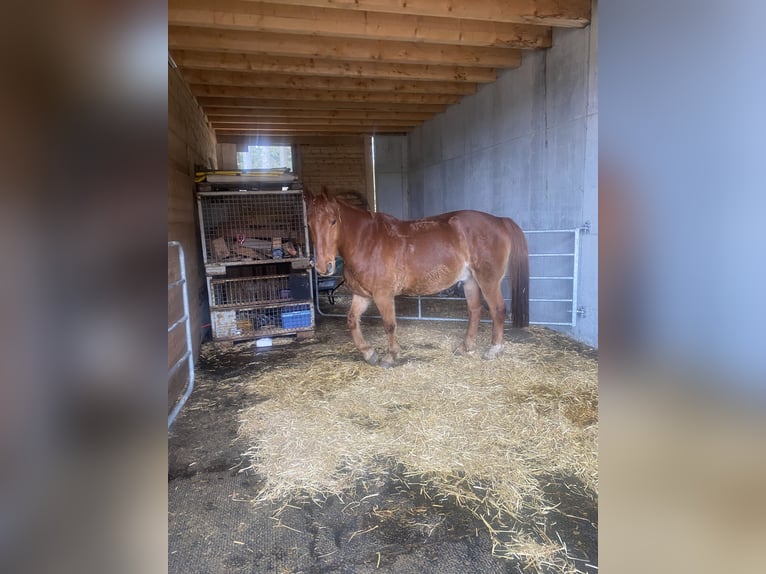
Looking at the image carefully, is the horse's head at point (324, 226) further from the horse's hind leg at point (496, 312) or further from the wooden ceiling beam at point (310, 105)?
the wooden ceiling beam at point (310, 105)

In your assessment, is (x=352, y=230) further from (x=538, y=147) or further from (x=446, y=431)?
(x=538, y=147)

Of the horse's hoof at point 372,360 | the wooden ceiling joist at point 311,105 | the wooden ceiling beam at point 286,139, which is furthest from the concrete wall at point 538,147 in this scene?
the wooden ceiling beam at point 286,139

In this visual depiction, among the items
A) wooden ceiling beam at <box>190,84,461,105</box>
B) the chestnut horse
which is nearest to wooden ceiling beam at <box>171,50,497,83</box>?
wooden ceiling beam at <box>190,84,461,105</box>

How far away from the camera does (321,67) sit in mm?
4605

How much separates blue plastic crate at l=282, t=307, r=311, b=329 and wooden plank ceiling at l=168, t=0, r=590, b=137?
245 centimetres

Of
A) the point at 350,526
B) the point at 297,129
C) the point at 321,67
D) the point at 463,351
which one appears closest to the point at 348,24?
the point at 321,67

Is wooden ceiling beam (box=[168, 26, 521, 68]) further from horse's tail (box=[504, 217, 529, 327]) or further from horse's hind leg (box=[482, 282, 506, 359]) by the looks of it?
horse's hind leg (box=[482, 282, 506, 359])

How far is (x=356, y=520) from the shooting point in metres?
1.72

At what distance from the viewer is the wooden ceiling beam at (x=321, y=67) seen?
418cm

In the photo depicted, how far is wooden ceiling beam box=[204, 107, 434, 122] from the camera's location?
6.34m

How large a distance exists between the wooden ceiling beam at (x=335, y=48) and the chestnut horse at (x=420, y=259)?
1640 millimetres
